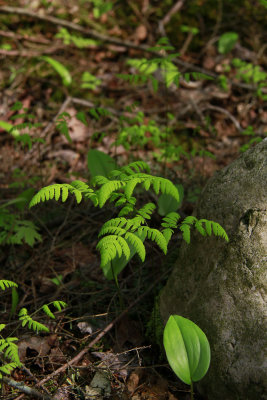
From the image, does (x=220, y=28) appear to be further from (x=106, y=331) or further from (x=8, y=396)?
(x=8, y=396)

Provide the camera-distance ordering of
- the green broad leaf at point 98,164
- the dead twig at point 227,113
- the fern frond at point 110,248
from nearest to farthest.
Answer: the fern frond at point 110,248
the green broad leaf at point 98,164
the dead twig at point 227,113

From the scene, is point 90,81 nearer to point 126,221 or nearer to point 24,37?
point 24,37

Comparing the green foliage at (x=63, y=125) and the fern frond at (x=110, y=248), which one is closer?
the fern frond at (x=110, y=248)

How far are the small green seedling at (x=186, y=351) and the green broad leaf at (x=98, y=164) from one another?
169cm

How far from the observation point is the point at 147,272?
2.88 metres

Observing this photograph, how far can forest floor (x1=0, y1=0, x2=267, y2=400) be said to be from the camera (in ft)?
7.64

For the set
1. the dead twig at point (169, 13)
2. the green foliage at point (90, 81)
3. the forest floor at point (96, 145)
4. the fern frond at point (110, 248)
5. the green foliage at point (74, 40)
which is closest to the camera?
the fern frond at point (110, 248)

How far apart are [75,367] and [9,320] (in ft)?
2.10

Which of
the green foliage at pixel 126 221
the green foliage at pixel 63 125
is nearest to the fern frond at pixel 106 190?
the green foliage at pixel 126 221

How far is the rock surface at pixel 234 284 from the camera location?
194 cm

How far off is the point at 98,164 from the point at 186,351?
1.91m

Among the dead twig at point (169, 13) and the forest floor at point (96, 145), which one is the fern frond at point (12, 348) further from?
the dead twig at point (169, 13)

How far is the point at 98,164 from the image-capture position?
334cm

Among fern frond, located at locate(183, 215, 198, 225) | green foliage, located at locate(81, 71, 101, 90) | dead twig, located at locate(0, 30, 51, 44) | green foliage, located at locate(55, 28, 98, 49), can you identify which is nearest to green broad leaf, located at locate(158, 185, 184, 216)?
fern frond, located at locate(183, 215, 198, 225)
